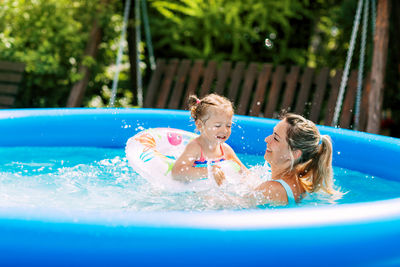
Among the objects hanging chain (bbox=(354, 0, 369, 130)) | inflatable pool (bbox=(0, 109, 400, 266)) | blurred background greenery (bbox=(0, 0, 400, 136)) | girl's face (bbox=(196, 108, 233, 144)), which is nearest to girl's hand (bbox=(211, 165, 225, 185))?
girl's face (bbox=(196, 108, 233, 144))

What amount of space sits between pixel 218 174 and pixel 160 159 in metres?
0.38

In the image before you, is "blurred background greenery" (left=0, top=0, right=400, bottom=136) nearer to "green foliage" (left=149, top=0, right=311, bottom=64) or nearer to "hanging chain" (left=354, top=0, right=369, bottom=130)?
"green foliage" (left=149, top=0, right=311, bottom=64)

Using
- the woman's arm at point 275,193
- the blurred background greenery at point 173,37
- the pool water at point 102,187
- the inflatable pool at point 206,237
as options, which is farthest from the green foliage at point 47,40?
the inflatable pool at point 206,237

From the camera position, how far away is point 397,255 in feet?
5.55

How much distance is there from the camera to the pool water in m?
2.66

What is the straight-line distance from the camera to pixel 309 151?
253 cm

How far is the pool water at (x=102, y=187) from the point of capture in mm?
2664

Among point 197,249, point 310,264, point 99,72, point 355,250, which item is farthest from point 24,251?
point 99,72

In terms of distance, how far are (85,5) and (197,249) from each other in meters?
5.16

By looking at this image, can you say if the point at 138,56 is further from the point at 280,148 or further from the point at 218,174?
the point at 280,148

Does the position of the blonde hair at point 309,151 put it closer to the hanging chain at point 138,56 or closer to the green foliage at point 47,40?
the hanging chain at point 138,56

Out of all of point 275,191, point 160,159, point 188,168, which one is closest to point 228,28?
point 160,159

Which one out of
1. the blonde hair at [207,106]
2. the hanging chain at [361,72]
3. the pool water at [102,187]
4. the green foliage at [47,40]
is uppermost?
the green foliage at [47,40]

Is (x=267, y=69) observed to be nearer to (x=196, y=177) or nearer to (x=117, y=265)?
(x=196, y=177)
